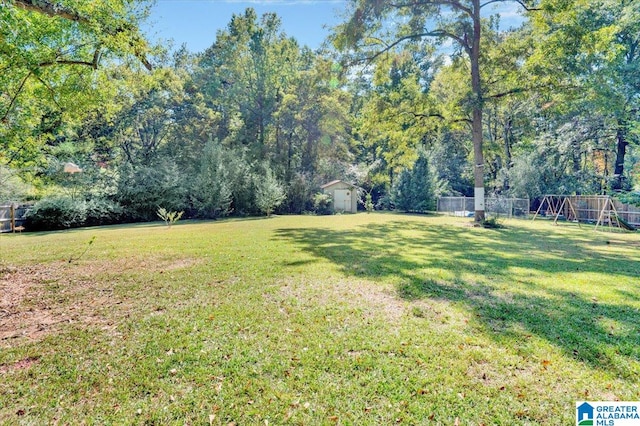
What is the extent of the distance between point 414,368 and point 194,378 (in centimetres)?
189

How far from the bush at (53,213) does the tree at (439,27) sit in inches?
588

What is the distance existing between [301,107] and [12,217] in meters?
20.6

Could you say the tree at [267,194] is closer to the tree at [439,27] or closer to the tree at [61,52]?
the tree at [439,27]

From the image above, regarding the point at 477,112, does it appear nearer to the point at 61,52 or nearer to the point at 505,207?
the point at 505,207

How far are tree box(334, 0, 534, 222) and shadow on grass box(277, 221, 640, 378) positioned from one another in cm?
627

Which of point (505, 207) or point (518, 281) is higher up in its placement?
point (505, 207)

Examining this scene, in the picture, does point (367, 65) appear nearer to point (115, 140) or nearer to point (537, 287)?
point (537, 287)

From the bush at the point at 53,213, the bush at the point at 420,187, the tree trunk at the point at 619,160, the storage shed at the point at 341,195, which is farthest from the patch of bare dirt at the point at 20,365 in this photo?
the tree trunk at the point at 619,160

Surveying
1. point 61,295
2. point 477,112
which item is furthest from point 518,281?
point 477,112

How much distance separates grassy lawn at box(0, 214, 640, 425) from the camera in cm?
237

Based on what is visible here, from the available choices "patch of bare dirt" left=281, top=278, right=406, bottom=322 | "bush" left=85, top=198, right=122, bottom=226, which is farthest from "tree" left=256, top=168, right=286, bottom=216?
"patch of bare dirt" left=281, top=278, right=406, bottom=322

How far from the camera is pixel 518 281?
536cm

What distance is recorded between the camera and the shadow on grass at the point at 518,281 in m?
3.31

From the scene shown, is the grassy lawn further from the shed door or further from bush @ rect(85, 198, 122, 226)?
the shed door
